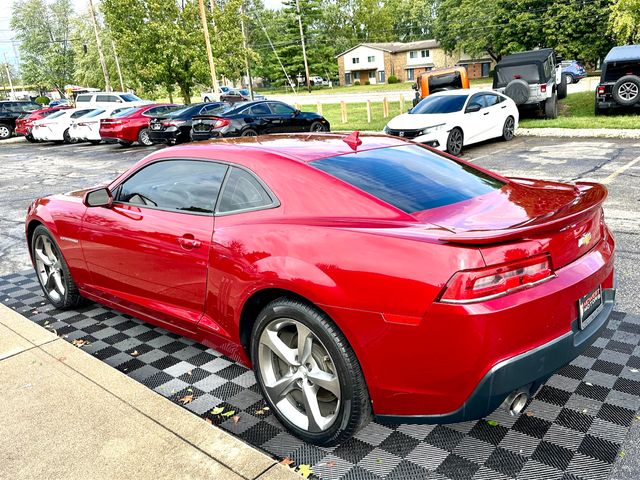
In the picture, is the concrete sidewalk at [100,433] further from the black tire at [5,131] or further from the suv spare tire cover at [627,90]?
the black tire at [5,131]

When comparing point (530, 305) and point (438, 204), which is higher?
point (438, 204)

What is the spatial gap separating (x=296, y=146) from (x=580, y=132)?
13.1m

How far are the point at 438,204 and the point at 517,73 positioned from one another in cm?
1632

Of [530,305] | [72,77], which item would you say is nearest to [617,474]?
[530,305]

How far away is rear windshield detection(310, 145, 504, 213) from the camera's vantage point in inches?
116

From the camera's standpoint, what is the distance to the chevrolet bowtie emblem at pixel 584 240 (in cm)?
273

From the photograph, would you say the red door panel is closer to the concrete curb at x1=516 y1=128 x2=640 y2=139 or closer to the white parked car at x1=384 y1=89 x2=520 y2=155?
the white parked car at x1=384 y1=89 x2=520 y2=155

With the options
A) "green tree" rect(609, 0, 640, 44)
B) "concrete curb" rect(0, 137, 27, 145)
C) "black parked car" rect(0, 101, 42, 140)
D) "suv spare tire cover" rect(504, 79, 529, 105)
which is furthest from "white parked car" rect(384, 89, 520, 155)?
"black parked car" rect(0, 101, 42, 140)

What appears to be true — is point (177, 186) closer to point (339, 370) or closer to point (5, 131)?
point (339, 370)

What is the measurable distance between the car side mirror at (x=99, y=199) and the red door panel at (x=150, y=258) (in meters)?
0.07

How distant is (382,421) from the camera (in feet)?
8.75

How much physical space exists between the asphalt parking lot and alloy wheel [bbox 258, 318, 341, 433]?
1.34 m

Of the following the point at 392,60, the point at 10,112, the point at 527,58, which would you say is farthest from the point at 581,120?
the point at 392,60

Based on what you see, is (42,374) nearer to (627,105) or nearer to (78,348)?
(78,348)
